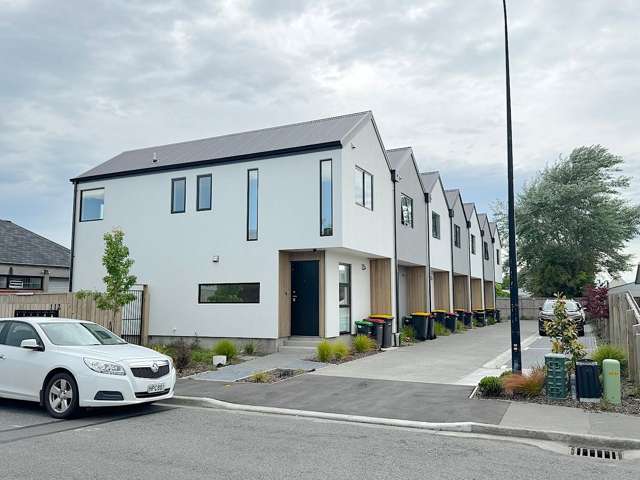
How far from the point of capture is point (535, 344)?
19.9 metres

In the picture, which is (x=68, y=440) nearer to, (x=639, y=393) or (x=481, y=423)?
(x=481, y=423)

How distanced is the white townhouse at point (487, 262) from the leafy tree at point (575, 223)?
2116 millimetres

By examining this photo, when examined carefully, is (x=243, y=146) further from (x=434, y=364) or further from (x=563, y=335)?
(x=563, y=335)

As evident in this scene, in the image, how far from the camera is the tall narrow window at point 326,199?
1616 cm

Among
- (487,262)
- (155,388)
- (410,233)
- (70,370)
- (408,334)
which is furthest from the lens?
(487,262)

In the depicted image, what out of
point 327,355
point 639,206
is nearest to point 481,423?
point 327,355

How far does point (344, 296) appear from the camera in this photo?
59.8 feet

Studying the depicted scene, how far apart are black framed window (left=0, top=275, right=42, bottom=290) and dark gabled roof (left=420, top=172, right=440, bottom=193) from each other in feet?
62.8

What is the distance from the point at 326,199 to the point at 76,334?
847cm

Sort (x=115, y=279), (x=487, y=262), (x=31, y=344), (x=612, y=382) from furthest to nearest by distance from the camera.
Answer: (x=487, y=262) < (x=115, y=279) < (x=612, y=382) < (x=31, y=344)

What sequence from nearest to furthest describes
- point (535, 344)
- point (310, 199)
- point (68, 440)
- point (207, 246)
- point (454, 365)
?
1. point (68, 440)
2. point (454, 365)
3. point (310, 199)
4. point (207, 246)
5. point (535, 344)

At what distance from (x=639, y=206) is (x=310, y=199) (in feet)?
104

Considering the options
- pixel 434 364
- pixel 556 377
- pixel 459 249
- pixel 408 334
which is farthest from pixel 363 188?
pixel 459 249

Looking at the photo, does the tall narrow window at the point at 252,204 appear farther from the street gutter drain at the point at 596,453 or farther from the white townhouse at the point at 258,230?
the street gutter drain at the point at 596,453
